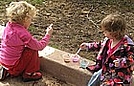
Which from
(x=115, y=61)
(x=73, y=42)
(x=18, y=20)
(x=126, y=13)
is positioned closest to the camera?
(x=115, y=61)

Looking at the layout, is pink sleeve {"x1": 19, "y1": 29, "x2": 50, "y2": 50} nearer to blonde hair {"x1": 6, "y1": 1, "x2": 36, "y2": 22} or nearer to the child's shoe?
blonde hair {"x1": 6, "y1": 1, "x2": 36, "y2": 22}

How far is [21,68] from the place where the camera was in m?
4.26

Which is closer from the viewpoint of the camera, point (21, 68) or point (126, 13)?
point (21, 68)

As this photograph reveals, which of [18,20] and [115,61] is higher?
[18,20]

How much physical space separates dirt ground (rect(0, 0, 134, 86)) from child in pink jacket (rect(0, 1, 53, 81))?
39.1 inches

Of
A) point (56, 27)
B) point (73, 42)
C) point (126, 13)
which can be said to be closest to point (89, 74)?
point (73, 42)

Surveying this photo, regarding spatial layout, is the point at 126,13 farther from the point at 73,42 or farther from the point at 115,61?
the point at 115,61

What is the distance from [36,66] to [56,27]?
1587mm

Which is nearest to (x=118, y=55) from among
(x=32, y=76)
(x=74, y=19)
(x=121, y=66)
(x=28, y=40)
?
(x=121, y=66)

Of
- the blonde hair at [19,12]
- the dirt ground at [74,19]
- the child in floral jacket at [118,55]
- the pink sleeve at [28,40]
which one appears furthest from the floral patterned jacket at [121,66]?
the dirt ground at [74,19]

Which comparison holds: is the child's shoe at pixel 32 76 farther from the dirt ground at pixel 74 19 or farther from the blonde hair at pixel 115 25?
the blonde hair at pixel 115 25

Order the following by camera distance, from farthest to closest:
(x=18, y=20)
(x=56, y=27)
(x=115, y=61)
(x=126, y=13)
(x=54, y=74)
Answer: (x=126, y=13) < (x=56, y=27) < (x=54, y=74) < (x=18, y=20) < (x=115, y=61)

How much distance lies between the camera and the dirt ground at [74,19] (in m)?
5.47

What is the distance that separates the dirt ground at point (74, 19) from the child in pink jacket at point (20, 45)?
994 mm
